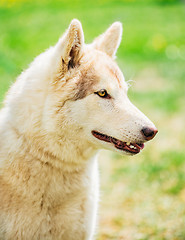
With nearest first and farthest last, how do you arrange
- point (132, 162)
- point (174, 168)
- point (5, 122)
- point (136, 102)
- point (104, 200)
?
1. point (5, 122)
2. point (104, 200)
3. point (174, 168)
4. point (132, 162)
5. point (136, 102)

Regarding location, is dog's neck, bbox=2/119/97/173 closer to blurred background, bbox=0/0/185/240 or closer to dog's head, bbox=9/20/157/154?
dog's head, bbox=9/20/157/154

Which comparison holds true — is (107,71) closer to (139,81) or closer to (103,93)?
(103,93)

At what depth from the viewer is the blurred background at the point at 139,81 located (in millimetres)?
4285

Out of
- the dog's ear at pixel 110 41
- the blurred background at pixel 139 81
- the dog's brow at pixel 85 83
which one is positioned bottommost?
the blurred background at pixel 139 81

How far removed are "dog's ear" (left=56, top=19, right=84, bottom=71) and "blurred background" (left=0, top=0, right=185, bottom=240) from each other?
1.09 m

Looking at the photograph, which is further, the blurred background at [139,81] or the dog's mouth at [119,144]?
the blurred background at [139,81]

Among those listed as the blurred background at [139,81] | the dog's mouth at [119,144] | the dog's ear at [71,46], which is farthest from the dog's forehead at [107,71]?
the blurred background at [139,81]

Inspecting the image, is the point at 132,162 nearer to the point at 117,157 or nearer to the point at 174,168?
the point at 117,157

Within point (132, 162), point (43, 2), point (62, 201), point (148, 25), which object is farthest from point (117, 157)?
point (43, 2)

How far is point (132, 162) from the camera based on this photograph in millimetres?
5492

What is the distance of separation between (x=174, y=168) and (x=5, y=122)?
2965 millimetres

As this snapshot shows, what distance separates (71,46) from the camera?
268 centimetres

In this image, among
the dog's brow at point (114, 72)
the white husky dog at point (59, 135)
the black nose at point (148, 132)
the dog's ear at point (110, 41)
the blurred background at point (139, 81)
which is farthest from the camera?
the blurred background at point (139, 81)

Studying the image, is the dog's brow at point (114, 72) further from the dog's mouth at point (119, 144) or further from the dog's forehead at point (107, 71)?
the dog's mouth at point (119, 144)
